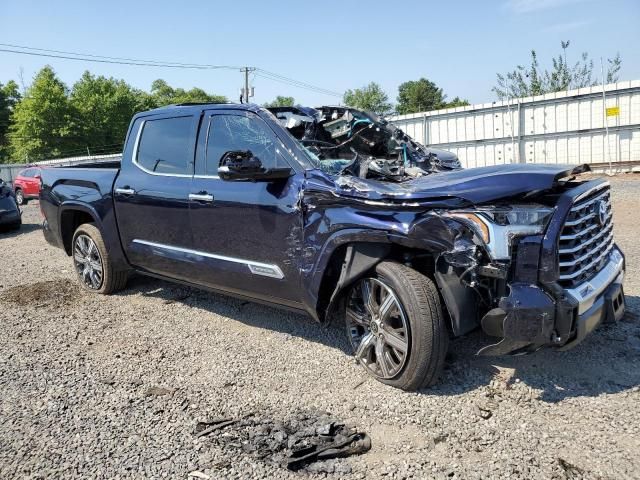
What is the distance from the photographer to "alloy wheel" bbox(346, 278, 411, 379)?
332cm

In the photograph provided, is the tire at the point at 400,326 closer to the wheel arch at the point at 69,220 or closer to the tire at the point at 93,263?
the tire at the point at 93,263

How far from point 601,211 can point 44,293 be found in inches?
226

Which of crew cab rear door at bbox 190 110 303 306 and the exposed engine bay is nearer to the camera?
crew cab rear door at bbox 190 110 303 306

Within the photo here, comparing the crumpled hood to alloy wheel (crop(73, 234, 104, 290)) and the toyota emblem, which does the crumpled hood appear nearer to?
the toyota emblem

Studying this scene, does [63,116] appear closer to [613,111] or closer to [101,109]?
[101,109]

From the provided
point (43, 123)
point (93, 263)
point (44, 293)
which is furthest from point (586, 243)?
point (43, 123)

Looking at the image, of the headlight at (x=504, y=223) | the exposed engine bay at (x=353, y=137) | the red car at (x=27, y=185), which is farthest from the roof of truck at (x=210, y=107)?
the red car at (x=27, y=185)

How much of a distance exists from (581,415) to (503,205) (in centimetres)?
126

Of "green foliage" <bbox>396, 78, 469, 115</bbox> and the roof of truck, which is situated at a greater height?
"green foliage" <bbox>396, 78, 469, 115</bbox>

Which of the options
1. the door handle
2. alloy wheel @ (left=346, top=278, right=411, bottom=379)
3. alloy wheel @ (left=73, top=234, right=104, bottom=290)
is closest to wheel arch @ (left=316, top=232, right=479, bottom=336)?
alloy wheel @ (left=346, top=278, right=411, bottom=379)

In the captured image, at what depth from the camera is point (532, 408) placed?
10.1ft

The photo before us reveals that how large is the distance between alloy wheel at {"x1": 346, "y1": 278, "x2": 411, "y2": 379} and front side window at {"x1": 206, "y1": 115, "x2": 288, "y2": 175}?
111cm

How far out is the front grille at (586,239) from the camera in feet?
9.91

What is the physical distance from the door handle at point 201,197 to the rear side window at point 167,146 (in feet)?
0.82
